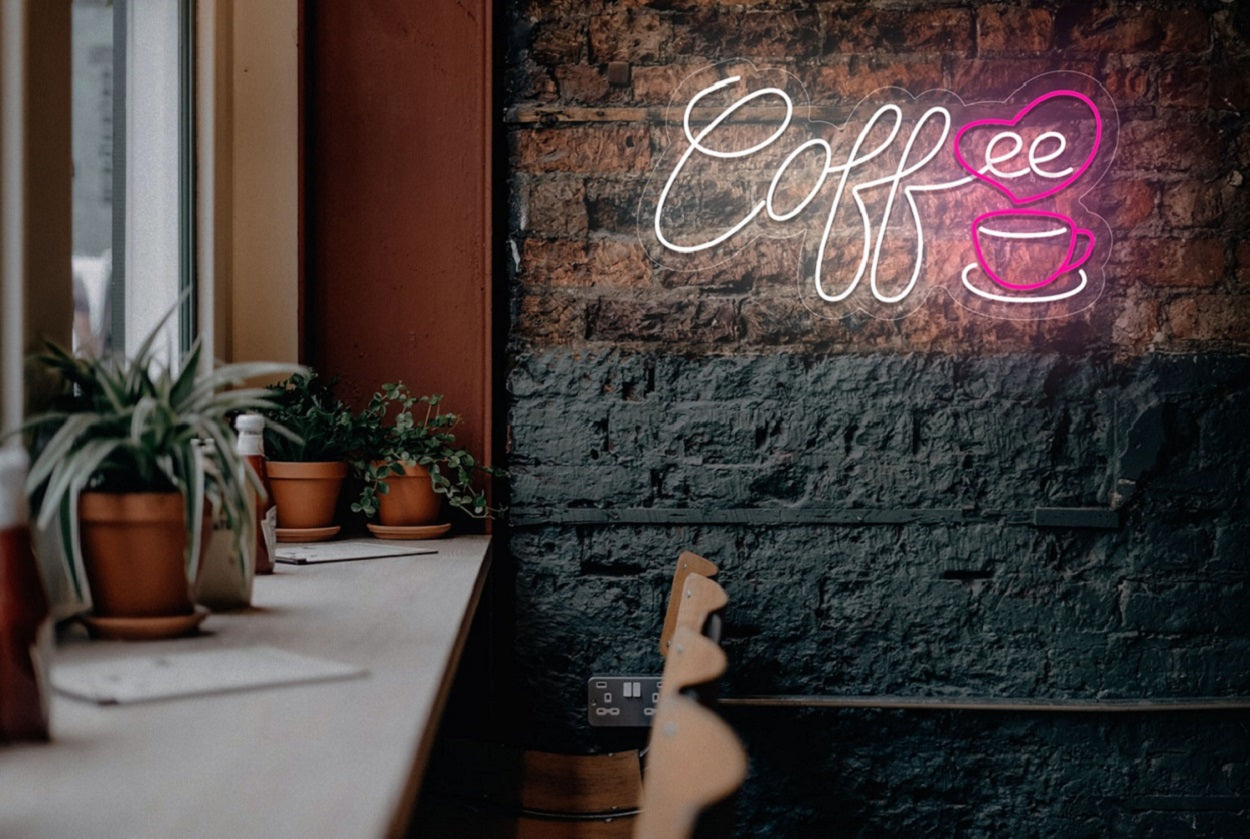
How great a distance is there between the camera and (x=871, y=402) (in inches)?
110

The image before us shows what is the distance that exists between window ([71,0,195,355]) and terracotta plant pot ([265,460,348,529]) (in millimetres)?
390

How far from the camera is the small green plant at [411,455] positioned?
8.65 feet

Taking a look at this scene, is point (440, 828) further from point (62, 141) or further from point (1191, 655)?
point (1191, 655)

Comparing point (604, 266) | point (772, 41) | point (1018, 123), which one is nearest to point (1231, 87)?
point (1018, 123)

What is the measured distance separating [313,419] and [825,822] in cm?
165

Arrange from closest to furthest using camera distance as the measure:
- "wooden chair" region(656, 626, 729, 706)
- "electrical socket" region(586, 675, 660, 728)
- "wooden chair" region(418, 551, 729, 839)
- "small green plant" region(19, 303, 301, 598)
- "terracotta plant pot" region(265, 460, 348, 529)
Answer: "wooden chair" region(656, 626, 729, 706) < "small green plant" region(19, 303, 301, 598) < "wooden chair" region(418, 551, 729, 839) < "terracotta plant pot" region(265, 460, 348, 529) < "electrical socket" region(586, 675, 660, 728)

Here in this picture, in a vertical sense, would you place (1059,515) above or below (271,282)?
below

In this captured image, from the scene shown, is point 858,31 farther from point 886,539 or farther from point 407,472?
point 407,472

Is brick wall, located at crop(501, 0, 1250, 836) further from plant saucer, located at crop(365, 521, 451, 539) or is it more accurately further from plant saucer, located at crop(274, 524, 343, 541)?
plant saucer, located at crop(274, 524, 343, 541)

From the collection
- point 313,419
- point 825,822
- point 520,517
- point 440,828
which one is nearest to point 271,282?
point 313,419

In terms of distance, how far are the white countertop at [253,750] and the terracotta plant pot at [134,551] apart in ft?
0.19

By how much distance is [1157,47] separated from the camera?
9.25 ft

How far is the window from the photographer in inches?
84.6

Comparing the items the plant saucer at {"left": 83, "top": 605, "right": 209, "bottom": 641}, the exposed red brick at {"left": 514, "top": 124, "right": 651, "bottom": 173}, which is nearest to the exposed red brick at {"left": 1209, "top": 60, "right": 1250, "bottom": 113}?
the exposed red brick at {"left": 514, "top": 124, "right": 651, "bottom": 173}
